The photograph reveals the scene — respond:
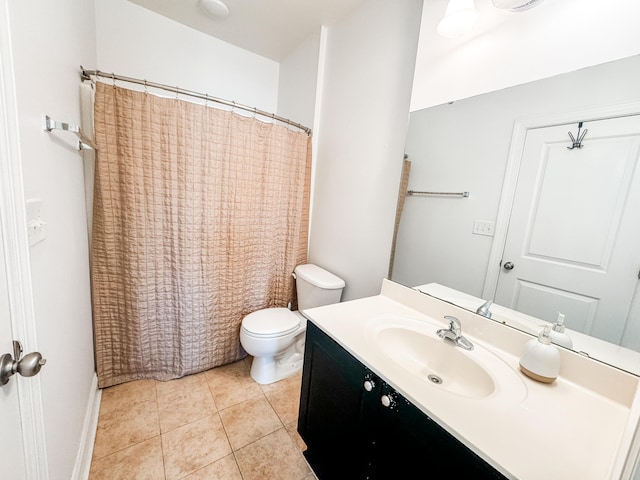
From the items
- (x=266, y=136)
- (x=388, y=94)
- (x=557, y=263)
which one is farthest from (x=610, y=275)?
(x=266, y=136)

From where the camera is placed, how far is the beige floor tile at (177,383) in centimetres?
160

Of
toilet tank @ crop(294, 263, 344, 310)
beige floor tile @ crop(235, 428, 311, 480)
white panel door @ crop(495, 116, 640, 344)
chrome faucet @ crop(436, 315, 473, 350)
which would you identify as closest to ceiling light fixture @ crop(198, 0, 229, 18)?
toilet tank @ crop(294, 263, 344, 310)

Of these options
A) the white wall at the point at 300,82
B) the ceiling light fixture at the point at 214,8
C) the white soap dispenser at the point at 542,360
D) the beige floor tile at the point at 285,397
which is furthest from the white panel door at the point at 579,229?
the ceiling light fixture at the point at 214,8

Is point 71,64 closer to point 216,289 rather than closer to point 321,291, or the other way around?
point 216,289

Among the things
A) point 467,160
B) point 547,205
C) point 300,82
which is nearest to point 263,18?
point 300,82

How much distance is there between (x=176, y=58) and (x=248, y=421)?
2.58 metres

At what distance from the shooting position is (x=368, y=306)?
3.98 feet

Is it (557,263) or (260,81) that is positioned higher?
(260,81)

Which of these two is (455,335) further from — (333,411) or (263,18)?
(263,18)

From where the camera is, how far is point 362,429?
0.85 m

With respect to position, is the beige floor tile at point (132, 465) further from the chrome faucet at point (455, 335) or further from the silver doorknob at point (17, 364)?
the chrome faucet at point (455, 335)

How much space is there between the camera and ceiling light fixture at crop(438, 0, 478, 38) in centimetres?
102

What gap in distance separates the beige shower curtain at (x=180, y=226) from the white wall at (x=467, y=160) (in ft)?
3.24

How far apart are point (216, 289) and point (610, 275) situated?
186cm
